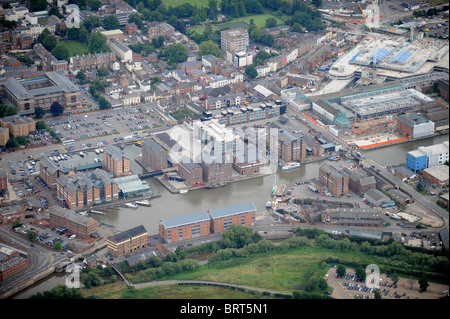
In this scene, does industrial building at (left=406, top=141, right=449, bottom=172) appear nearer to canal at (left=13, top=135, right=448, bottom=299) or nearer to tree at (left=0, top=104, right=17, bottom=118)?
canal at (left=13, top=135, right=448, bottom=299)

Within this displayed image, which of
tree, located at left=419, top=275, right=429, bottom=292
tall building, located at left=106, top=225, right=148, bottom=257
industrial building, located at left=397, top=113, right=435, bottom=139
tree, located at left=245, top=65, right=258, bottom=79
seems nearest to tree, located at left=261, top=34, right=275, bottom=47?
tree, located at left=245, top=65, right=258, bottom=79

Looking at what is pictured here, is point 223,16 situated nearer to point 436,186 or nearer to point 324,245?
point 436,186

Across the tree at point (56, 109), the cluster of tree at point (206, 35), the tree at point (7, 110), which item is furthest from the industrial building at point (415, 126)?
the tree at point (7, 110)

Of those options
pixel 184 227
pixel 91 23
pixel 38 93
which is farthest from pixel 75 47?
pixel 184 227

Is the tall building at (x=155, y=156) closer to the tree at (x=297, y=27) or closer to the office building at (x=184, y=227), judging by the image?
the office building at (x=184, y=227)

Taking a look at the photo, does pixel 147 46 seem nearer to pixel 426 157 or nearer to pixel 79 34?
pixel 79 34
